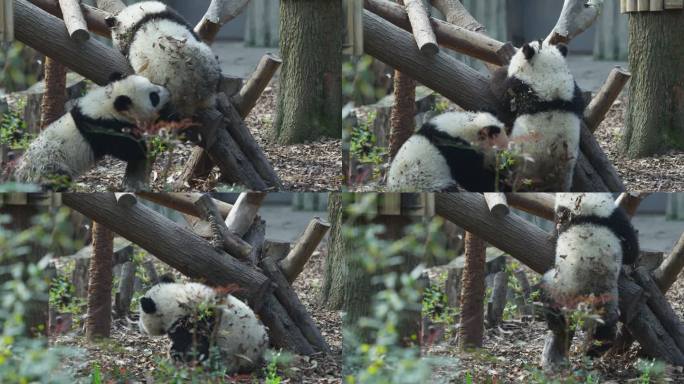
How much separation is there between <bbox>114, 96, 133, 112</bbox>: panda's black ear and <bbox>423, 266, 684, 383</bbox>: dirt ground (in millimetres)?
1898

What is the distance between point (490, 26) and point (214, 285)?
1838 mm

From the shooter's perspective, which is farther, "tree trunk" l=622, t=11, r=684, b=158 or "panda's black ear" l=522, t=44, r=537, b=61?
"tree trunk" l=622, t=11, r=684, b=158

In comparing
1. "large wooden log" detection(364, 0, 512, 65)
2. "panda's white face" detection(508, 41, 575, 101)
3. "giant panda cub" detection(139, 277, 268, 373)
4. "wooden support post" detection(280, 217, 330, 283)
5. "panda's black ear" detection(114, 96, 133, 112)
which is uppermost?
"large wooden log" detection(364, 0, 512, 65)

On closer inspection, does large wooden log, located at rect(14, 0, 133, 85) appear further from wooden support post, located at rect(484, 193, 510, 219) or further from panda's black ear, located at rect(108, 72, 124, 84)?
wooden support post, located at rect(484, 193, 510, 219)

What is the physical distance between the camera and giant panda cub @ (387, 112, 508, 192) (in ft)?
16.4

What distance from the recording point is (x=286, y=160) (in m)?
Result: 5.05

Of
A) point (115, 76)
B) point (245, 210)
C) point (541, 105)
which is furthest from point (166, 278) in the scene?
point (541, 105)

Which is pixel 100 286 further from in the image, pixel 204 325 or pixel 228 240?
pixel 228 240

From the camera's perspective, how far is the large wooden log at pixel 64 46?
16.5ft

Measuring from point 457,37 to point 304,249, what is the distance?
50.1 inches

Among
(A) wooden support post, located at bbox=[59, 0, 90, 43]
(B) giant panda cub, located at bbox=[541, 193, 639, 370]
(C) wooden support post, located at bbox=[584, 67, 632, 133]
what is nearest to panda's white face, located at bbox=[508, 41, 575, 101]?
(C) wooden support post, located at bbox=[584, 67, 632, 133]

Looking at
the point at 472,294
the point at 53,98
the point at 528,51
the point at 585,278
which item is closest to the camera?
the point at 528,51

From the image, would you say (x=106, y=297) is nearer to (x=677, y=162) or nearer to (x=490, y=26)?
(x=490, y=26)

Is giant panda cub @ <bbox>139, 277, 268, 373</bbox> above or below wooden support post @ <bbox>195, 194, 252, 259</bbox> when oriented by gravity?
below
